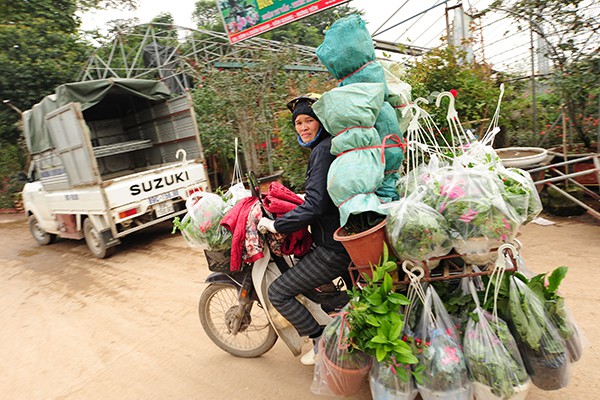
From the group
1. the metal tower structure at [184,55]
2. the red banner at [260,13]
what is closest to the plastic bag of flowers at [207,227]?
the red banner at [260,13]

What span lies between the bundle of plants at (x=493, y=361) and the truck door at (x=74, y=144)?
5401 mm

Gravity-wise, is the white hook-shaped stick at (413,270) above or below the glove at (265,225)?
below

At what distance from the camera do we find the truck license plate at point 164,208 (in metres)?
6.07

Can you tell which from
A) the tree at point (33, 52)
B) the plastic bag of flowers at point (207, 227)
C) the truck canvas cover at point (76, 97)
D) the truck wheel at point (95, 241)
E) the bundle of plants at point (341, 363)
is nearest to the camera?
the bundle of plants at point (341, 363)

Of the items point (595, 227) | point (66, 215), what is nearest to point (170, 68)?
point (66, 215)

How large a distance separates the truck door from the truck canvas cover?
0.29 m

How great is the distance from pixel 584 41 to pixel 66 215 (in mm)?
8106

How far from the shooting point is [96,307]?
4.13m

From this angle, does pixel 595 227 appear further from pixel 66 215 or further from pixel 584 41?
pixel 66 215

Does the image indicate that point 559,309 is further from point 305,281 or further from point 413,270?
point 305,281

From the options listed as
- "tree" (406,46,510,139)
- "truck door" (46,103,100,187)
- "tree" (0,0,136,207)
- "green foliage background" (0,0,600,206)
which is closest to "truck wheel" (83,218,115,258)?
"truck door" (46,103,100,187)

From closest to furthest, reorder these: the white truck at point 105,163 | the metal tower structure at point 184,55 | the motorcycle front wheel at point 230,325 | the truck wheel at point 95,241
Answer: the motorcycle front wheel at point 230,325 < the white truck at point 105,163 < the truck wheel at point 95,241 < the metal tower structure at point 184,55

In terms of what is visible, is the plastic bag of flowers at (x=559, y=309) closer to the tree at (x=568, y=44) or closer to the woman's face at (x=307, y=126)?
the woman's face at (x=307, y=126)

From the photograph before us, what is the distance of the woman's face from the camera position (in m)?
2.09
